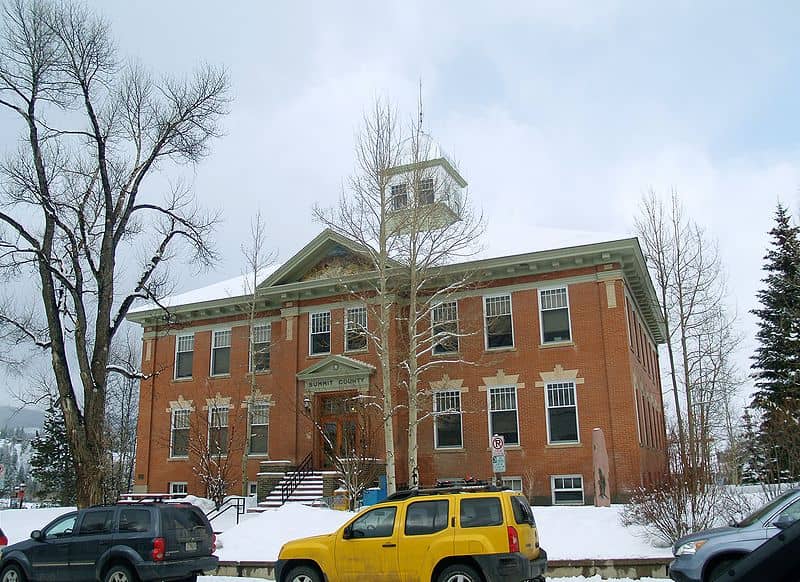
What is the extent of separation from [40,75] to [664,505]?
21.2 m

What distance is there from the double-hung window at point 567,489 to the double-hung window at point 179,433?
1714 cm

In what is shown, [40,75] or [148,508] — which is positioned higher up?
[40,75]

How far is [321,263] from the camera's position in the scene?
31.0m

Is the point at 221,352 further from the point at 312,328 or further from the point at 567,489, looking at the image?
the point at 567,489

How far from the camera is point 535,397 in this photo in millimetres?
26438

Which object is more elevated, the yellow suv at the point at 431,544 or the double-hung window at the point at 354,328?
the double-hung window at the point at 354,328

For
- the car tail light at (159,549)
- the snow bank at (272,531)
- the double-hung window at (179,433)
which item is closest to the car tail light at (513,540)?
the car tail light at (159,549)

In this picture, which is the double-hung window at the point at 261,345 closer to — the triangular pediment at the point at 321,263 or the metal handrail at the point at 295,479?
the triangular pediment at the point at 321,263

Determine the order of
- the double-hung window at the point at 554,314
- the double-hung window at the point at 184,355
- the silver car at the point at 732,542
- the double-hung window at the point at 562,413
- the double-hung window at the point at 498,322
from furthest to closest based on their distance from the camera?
the double-hung window at the point at 184,355
the double-hung window at the point at 498,322
the double-hung window at the point at 554,314
the double-hung window at the point at 562,413
the silver car at the point at 732,542

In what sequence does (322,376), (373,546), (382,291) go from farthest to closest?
1. (322,376)
2. (382,291)
3. (373,546)

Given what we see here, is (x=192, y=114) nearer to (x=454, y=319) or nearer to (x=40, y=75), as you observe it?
(x=40, y=75)

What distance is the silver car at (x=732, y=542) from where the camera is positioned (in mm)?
9750

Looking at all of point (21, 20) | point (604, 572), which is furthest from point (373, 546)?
point (21, 20)

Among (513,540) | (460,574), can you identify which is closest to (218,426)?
(460,574)
